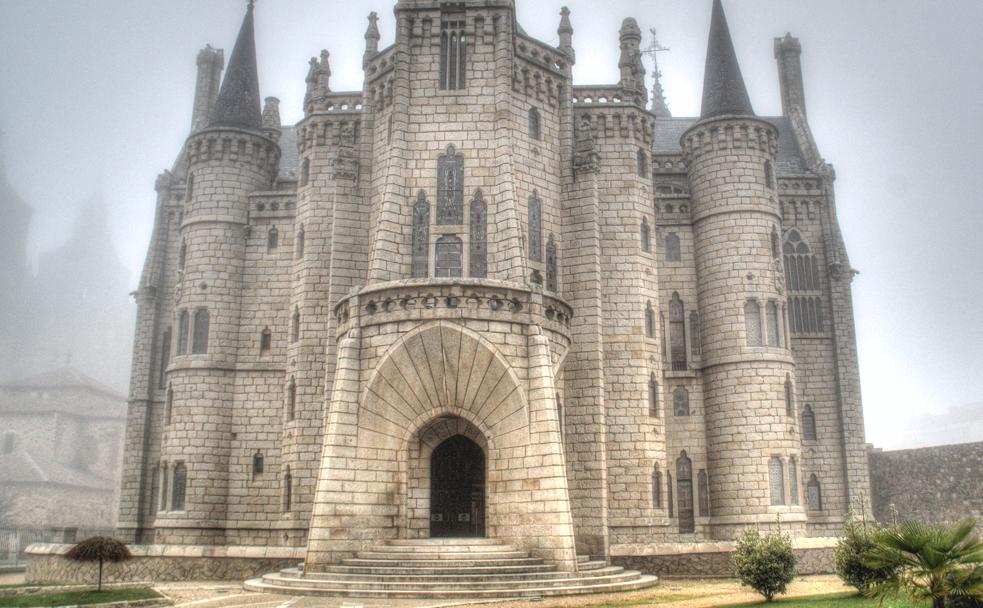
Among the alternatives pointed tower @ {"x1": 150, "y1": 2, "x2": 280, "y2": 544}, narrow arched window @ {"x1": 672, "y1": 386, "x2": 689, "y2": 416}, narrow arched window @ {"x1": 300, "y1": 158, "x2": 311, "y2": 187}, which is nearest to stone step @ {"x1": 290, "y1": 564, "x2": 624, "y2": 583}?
pointed tower @ {"x1": 150, "y1": 2, "x2": 280, "y2": 544}

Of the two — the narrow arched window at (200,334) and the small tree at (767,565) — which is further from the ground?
the narrow arched window at (200,334)

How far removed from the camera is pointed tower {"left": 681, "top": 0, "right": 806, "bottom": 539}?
2958cm

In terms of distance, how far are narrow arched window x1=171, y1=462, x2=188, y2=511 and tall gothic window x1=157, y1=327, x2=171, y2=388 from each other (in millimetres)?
5141

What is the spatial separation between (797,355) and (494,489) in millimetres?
16807

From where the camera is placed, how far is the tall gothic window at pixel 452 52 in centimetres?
2786

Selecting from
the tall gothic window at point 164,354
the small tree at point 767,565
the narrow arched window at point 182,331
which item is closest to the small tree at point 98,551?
the narrow arched window at point 182,331

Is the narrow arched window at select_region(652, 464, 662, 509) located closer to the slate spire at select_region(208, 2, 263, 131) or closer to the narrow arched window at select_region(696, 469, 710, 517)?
the narrow arched window at select_region(696, 469, 710, 517)

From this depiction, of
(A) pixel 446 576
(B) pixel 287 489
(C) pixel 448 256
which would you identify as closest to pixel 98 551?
(B) pixel 287 489

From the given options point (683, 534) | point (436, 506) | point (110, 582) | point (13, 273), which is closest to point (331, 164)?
point (436, 506)

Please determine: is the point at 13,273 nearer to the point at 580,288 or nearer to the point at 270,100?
the point at 270,100

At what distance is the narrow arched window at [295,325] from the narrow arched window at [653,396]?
1234cm

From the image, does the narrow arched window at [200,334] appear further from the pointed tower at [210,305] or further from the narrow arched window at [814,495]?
the narrow arched window at [814,495]

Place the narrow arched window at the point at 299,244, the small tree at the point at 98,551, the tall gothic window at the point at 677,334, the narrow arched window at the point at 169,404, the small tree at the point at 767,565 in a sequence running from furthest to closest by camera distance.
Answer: the tall gothic window at the point at 677,334 → the narrow arched window at the point at 299,244 → the narrow arched window at the point at 169,404 → the small tree at the point at 98,551 → the small tree at the point at 767,565

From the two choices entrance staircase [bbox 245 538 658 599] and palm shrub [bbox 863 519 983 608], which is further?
entrance staircase [bbox 245 538 658 599]
